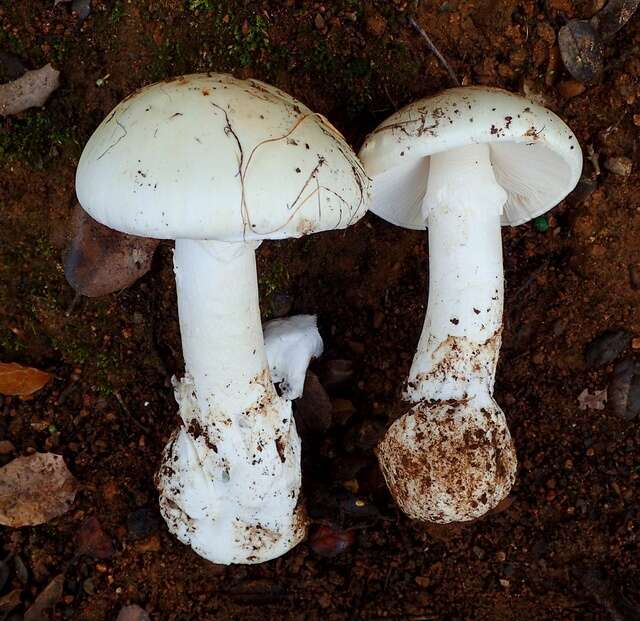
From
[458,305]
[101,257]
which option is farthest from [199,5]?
[458,305]

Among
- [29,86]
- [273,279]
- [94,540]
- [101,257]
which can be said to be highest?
[29,86]

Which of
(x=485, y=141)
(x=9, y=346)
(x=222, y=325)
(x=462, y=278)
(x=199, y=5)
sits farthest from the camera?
(x=9, y=346)

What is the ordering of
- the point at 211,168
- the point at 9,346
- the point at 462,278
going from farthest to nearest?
1. the point at 9,346
2. the point at 462,278
3. the point at 211,168

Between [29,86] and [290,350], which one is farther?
[290,350]

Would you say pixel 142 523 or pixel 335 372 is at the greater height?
pixel 335 372

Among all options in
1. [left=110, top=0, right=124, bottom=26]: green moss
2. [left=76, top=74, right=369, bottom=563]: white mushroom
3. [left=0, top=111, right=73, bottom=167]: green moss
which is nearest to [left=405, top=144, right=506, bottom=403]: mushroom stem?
[left=76, top=74, right=369, bottom=563]: white mushroom

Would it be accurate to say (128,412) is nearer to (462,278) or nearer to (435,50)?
(462,278)
